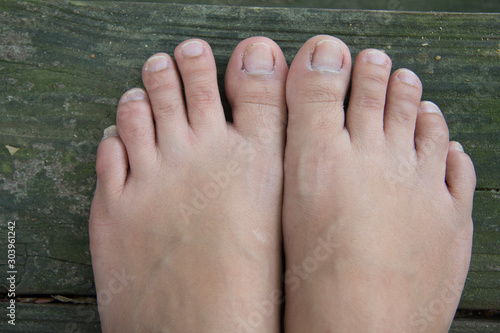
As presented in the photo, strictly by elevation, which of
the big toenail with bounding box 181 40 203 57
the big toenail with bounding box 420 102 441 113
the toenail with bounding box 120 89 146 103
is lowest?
the big toenail with bounding box 420 102 441 113

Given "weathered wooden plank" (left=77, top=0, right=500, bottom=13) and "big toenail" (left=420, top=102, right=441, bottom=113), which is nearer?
"big toenail" (left=420, top=102, right=441, bottom=113)

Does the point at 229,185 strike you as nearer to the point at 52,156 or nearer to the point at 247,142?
the point at 247,142

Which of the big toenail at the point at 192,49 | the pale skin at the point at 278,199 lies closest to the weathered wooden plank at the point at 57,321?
the pale skin at the point at 278,199

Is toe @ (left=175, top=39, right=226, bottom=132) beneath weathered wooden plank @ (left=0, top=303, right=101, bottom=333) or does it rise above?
above

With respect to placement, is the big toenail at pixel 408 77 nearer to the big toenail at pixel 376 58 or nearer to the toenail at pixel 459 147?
the big toenail at pixel 376 58

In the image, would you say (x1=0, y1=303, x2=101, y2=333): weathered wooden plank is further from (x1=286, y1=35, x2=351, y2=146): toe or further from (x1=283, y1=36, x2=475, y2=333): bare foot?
(x1=286, y1=35, x2=351, y2=146): toe

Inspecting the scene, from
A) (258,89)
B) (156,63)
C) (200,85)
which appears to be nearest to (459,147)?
(258,89)

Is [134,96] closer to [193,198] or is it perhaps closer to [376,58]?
[193,198]

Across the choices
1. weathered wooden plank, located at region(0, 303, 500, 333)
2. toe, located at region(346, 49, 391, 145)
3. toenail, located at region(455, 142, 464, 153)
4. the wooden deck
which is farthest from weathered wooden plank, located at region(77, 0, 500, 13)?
weathered wooden plank, located at region(0, 303, 500, 333)

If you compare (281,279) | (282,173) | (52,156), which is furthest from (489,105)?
(52,156)
